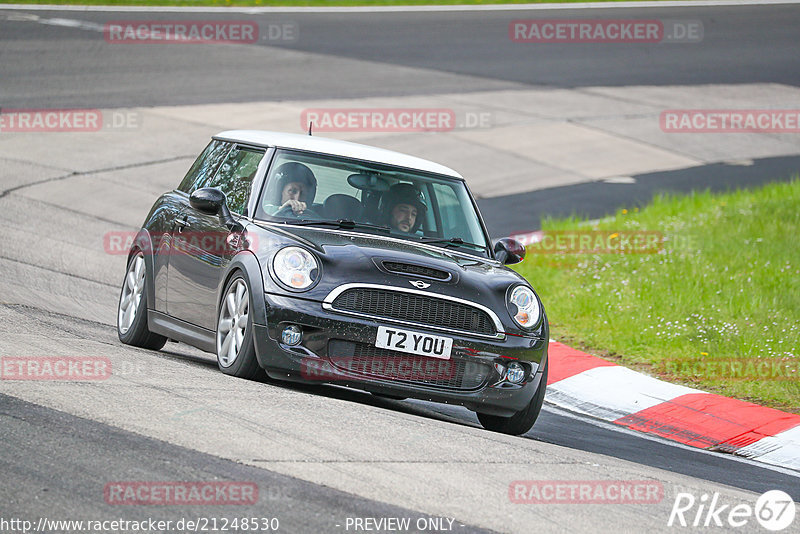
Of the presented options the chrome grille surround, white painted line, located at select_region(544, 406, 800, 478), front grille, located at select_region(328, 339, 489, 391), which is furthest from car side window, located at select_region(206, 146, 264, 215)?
white painted line, located at select_region(544, 406, 800, 478)

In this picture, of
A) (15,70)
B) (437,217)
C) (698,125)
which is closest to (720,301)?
(437,217)

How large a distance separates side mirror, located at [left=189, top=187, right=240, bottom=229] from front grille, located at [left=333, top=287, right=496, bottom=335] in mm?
1198

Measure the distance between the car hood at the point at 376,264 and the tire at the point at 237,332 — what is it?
248 mm

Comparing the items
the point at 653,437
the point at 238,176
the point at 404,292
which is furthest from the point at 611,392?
the point at 238,176

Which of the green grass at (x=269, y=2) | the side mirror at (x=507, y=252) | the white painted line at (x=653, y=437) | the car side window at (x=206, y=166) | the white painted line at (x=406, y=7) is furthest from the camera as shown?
the green grass at (x=269, y=2)

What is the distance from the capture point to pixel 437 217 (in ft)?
26.8

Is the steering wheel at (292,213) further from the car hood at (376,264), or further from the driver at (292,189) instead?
the car hood at (376,264)

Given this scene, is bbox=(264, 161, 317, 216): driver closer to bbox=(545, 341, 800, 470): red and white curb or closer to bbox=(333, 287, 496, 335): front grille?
bbox=(333, 287, 496, 335): front grille

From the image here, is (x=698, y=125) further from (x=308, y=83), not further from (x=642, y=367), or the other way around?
(x=642, y=367)

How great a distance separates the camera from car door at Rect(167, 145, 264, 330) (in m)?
7.66

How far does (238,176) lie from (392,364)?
6.94 ft

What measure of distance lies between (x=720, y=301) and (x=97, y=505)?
25.8ft

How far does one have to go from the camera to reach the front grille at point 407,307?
6797 millimetres

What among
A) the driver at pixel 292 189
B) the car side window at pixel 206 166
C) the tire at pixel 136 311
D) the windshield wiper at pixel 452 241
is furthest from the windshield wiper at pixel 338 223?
the tire at pixel 136 311
